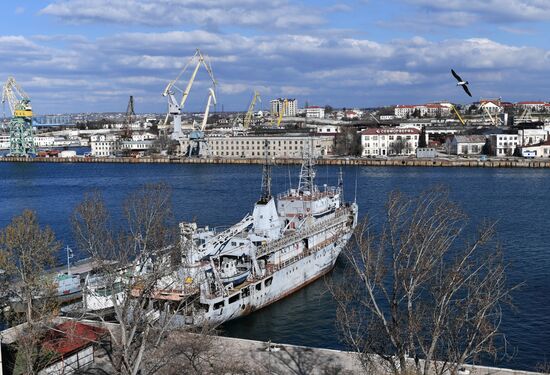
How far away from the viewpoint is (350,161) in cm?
4188

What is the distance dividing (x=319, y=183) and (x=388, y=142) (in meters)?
15.8

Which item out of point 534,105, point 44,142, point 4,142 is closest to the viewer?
point 44,142

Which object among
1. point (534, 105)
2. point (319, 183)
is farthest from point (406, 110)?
point (319, 183)

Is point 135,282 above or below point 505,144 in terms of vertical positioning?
below

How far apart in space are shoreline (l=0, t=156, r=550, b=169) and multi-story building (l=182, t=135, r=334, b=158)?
1.61 meters

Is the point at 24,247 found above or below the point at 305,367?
above

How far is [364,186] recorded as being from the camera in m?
29.0

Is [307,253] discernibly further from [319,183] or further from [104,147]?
[104,147]

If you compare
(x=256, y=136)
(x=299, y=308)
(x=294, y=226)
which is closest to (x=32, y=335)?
(x=299, y=308)

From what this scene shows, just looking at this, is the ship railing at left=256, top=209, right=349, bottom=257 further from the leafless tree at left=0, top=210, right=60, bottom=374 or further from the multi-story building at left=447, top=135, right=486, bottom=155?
the multi-story building at left=447, top=135, right=486, bottom=155

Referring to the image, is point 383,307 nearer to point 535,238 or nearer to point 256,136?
point 535,238

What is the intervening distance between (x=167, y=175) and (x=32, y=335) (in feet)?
107

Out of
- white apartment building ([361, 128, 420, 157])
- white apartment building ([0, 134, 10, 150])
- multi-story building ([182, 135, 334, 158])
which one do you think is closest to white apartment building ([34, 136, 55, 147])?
white apartment building ([0, 134, 10, 150])

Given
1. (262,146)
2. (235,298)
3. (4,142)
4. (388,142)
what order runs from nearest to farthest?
(235,298) < (388,142) < (262,146) < (4,142)
